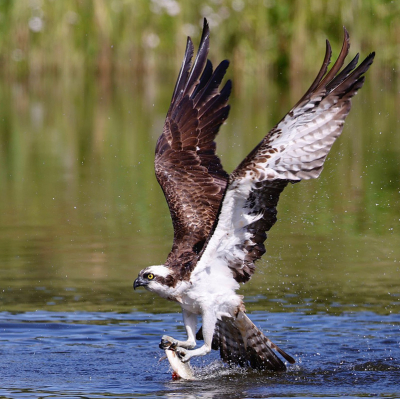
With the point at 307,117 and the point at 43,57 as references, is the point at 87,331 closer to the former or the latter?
the point at 307,117

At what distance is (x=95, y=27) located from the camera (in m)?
22.9

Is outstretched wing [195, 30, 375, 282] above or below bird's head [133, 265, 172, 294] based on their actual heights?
above

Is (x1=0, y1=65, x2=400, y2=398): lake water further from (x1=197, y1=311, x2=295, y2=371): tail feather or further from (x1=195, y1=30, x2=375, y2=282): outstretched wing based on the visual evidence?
(x1=195, y1=30, x2=375, y2=282): outstretched wing

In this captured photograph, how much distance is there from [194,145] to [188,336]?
207 centimetres

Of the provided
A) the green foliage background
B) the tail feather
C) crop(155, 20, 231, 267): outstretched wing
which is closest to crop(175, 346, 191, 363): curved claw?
the tail feather

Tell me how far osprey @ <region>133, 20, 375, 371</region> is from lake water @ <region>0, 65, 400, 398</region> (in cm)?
32

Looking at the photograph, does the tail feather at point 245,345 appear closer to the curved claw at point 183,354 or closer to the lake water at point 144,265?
the lake water at point 144,265

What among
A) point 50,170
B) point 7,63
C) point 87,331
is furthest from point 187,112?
point 7,63

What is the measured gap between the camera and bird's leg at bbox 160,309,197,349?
6.70 meters

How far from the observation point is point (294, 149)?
6.22 meters

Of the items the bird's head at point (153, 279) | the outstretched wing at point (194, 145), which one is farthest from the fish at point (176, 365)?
the outstretched wing at point (194, 145)

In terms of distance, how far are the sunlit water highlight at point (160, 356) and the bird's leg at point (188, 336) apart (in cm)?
24

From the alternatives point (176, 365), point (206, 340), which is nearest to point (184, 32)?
point (206, 340)

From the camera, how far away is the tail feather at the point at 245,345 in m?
6.89
